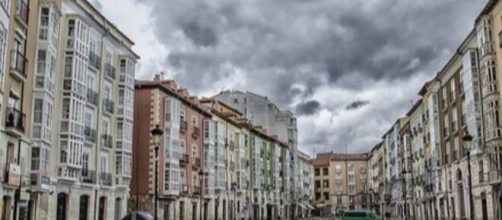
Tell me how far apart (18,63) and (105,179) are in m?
15.3

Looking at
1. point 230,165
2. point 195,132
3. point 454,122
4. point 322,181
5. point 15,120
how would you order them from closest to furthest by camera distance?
point 15,120, point 454,122, point 195,132, point 230,165, point 322,181

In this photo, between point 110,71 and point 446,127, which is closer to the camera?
point 110,71

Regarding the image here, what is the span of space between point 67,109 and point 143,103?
15.7 meters

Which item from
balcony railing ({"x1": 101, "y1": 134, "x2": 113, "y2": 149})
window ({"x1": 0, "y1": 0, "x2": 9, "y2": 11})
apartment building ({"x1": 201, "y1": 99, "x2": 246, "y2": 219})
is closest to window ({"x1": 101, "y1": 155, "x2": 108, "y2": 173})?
balcony railing ({"x1": 101, "y1": 134, "x2": 113, "y2": 149})

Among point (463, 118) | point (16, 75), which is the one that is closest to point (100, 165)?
point (16, 75)

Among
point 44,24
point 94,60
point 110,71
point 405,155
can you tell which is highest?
point 44,24

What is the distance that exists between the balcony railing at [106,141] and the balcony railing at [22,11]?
1384 centimetres

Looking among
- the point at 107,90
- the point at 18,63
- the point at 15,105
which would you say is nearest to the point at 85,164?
the point at 107,90

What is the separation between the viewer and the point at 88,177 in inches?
1590

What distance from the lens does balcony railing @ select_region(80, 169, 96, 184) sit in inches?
1564

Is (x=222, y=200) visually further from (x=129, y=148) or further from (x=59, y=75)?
(x=59, y=75)

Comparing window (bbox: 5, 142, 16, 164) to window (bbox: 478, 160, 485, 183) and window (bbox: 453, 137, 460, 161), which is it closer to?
window (bbox: 478, 160, 485, 183)

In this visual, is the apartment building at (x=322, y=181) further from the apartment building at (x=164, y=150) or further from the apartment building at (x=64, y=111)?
the apartment building at (x=64, y=111)

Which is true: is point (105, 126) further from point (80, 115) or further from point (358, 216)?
point (358, 216)
